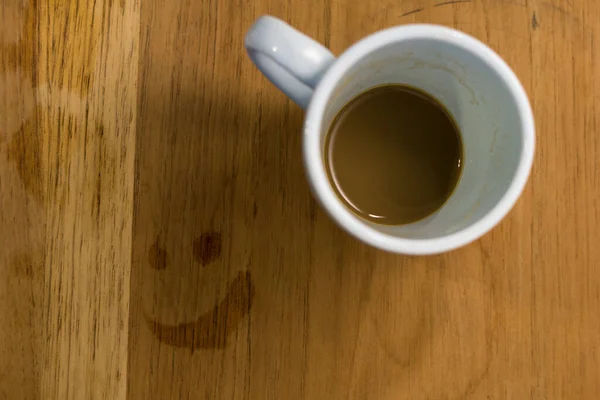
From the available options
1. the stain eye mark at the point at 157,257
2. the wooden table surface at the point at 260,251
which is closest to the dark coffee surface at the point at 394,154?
the wooden table surface at the point at 260,251

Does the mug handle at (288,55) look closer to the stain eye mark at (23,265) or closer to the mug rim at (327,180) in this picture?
the mug rim at (327,180)

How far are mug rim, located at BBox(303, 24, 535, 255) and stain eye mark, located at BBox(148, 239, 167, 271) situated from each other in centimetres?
18

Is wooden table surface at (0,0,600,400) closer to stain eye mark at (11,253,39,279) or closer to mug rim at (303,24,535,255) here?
stain eye mark at (11,253,39,279)

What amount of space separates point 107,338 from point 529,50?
439mm

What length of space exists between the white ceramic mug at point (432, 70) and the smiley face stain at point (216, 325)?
0.15 m

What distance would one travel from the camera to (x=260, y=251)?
1.45 ft

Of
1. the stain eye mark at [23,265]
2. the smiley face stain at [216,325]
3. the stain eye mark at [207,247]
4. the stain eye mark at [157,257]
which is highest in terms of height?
the stain eye mark at [207,247]

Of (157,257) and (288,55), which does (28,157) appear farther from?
(288,55)

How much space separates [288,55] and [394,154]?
0.14 metres

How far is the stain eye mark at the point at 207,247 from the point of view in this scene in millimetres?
444

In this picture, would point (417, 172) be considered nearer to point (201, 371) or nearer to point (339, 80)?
point (339, 80)

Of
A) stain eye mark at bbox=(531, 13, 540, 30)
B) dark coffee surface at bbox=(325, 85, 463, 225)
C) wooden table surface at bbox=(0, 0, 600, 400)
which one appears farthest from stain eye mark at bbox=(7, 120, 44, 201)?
stain eye mark at bbox=(531, 13, 540, 30)

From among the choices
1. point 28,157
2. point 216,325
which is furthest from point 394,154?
point 28,157

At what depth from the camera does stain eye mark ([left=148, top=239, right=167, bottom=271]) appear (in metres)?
0.45
